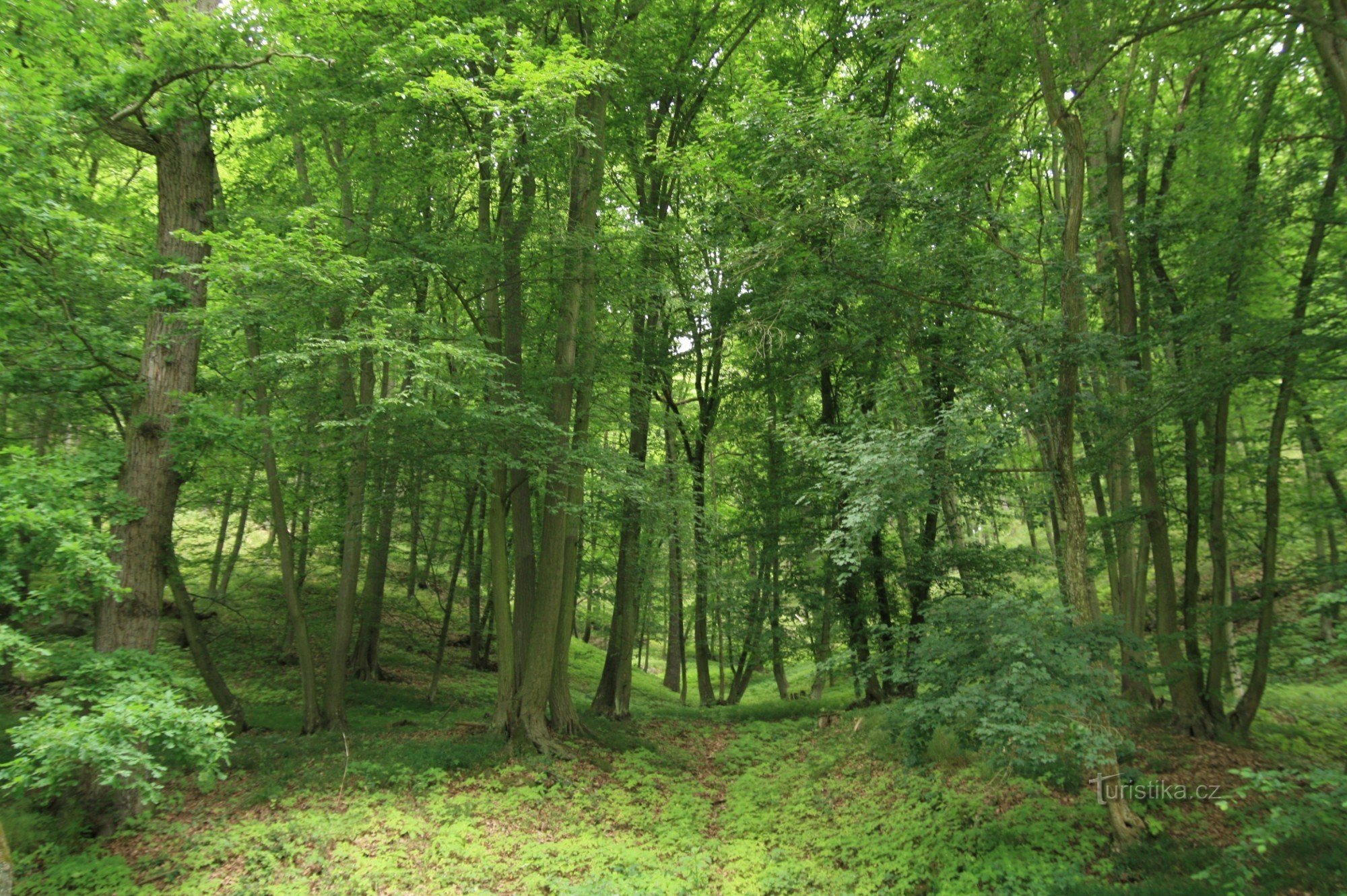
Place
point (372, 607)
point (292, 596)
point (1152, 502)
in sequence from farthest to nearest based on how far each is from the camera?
point (372, 607)
point (292, 596)
point (1152, 502)

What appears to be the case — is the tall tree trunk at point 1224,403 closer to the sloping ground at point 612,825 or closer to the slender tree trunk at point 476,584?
the sloping ground at point 612,825

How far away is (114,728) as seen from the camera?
538 cm

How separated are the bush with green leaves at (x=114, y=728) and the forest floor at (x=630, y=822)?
112 centimetres

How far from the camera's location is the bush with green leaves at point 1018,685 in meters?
5.80

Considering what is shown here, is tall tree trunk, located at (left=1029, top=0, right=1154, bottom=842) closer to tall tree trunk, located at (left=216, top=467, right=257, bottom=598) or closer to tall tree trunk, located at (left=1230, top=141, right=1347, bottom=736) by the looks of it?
tall tree trunk, located at (left=1230, top=141, right=1347, bottom=736)

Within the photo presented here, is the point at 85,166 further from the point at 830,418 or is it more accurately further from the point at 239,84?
the point at 830,418

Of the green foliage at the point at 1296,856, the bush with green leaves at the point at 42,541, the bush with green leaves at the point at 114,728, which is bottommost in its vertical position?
the green foliage at the point at 1296,856

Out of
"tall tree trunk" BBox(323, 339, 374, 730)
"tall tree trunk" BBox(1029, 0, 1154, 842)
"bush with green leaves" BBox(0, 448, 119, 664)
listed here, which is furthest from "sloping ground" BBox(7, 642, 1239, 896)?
"bush with green leaves" BBox(0, 448, 119, 664)

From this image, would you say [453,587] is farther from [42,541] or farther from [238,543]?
[42,541]

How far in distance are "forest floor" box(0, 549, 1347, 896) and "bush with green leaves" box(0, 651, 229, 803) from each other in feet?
3.67

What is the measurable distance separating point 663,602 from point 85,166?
17253 mm

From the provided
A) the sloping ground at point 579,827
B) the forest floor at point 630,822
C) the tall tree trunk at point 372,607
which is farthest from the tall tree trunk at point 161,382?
the tall tree trunk at point 372,607

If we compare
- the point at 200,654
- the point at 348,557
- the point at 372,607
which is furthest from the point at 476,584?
the point at 200,654

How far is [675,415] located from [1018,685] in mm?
8929
